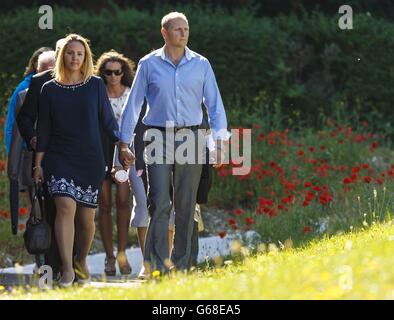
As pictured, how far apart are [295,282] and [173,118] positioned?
117 inches

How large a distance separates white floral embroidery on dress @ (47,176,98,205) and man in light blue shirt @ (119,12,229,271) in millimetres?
365

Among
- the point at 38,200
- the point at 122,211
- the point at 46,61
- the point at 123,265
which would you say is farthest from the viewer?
the point at 122,211

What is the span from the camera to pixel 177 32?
930 cm

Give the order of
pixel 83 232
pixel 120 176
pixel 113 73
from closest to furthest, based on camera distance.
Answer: pixel 83 232 < pixel 120 176 < pixel 113 73

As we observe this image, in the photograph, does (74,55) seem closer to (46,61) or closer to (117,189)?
(46,61)

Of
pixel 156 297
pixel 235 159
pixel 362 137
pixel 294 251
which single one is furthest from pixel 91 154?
pixel 362 137

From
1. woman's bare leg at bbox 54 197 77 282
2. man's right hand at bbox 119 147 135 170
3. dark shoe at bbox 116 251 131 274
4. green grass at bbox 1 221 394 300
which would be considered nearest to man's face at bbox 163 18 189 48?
man's right hand at bbox 119 147 135 170

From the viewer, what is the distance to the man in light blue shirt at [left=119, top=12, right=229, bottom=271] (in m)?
9.26

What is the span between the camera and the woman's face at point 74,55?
930 cm

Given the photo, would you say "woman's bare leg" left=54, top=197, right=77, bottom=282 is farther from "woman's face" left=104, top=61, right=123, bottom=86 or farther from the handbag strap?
"woman's face" left=104, top=61, right=123, bottom=86

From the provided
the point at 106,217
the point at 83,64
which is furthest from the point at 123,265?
the point at 83,64

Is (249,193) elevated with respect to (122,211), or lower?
lower

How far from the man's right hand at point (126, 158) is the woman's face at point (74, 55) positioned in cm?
71

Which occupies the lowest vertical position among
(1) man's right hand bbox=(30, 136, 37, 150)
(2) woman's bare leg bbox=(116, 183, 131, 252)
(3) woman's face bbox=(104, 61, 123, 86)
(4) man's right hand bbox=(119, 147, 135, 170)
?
(2) woman's bare leg bbox=(116, 183, 131, 252)
